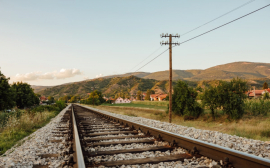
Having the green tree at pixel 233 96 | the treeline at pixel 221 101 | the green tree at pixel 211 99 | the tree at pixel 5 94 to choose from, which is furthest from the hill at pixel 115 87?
the green tree at pixel 233 96

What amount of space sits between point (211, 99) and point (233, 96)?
202 cm

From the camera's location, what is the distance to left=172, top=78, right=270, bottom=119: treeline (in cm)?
1725

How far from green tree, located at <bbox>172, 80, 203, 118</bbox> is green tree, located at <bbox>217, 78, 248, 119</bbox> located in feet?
9.75

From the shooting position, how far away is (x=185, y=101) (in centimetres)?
2088

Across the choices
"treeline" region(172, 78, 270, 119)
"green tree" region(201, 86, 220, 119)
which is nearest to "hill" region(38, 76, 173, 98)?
"treeline" region(172, 78, 270, 119)

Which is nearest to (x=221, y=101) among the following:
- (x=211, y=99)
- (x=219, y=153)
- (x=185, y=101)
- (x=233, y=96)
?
(x=211, y=99)

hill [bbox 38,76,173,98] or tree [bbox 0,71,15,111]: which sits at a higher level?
hill [bbox 38,76,173,98]

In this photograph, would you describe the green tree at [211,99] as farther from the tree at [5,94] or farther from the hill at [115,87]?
the hill at [115,87]

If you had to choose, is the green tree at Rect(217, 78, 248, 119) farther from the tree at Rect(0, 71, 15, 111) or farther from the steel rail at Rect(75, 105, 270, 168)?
the tree at Rect(0, 71, 15, 111)

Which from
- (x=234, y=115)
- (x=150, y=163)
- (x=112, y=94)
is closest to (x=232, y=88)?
(x=234, y=115)

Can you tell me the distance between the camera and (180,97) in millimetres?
21344

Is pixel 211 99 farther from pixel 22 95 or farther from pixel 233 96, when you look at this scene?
pixel 22 95

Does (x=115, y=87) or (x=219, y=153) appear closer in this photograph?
(x=219, y=153)

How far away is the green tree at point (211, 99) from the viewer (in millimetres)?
18408
